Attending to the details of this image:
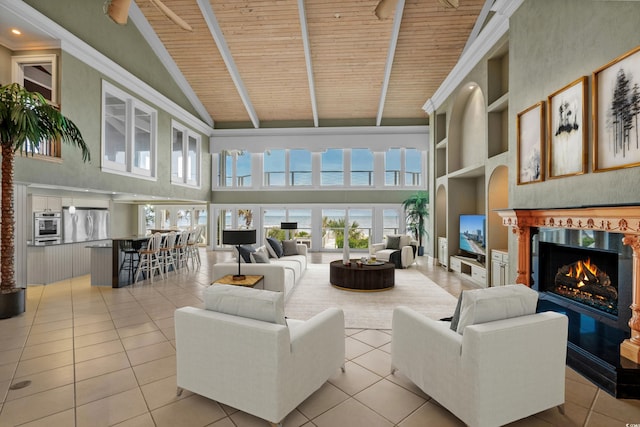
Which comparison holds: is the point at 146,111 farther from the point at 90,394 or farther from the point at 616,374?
the point at 616,374

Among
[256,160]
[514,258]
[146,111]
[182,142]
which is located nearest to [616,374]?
[514,258]

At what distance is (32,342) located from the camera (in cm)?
333

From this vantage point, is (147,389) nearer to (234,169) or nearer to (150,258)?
(150,258)

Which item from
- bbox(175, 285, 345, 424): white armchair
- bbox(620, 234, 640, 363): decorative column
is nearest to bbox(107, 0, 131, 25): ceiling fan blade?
bbox(175, 285, 345, 424): white armchair

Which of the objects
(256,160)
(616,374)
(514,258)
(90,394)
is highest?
(256,160)

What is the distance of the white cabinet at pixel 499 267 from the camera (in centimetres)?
509

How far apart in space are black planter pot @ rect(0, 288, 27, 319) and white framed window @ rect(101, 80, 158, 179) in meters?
2.93

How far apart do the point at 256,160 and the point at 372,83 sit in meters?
5.18

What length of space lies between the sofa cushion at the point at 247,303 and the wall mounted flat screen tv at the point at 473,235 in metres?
5.33

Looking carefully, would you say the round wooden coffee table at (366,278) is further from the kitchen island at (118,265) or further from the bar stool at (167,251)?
the kitchen island at (118,265)

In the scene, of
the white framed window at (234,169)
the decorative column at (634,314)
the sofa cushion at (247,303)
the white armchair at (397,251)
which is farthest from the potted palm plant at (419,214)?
the sofa cushion at (247,303)

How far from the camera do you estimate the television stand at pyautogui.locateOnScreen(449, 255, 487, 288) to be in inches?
231

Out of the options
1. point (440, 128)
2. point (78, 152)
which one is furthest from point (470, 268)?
point (78, 152)

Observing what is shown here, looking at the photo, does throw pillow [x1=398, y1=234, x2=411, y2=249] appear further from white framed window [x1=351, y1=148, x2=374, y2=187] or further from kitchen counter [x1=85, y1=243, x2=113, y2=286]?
kitchen counter [x1=85, y1=243, x2=113, y2=286]
